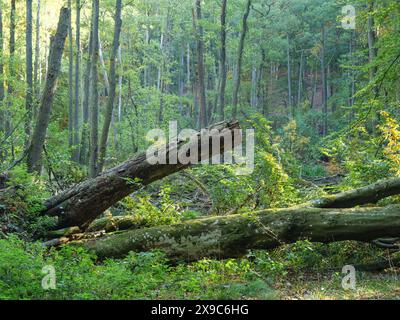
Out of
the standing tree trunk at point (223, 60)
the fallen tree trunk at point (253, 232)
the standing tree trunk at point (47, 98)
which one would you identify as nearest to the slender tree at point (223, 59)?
the standing tree trunk at point (223, 60)

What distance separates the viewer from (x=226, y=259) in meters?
7.80

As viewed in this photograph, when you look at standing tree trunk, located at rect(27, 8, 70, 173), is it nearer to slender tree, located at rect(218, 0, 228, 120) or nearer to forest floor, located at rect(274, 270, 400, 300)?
forest floor, located at rect(274, 270, 400, 300)

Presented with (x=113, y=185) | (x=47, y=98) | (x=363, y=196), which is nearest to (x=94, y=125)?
(x=47, y=98)

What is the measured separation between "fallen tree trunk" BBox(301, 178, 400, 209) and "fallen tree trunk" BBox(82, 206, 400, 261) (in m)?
0.44

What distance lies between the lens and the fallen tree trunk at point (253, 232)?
24.4 ft

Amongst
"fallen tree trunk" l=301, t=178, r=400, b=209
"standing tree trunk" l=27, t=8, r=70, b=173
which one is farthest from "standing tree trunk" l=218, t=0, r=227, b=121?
"fallen tree trunk" l=301, t=178, r=400, b=209

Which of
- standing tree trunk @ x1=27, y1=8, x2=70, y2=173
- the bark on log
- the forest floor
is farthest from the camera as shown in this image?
standing tree trunk @ x1=27, y1=8, x2=70, y2=173

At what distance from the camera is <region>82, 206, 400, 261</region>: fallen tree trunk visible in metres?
7.43

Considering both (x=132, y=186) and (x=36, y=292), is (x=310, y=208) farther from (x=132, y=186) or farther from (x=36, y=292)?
(x=36, y=292)

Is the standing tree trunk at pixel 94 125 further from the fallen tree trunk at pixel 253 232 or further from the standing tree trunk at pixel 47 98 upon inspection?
the fallen tree trunk at pixel 253 232

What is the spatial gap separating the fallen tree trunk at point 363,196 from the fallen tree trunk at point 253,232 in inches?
17.5
